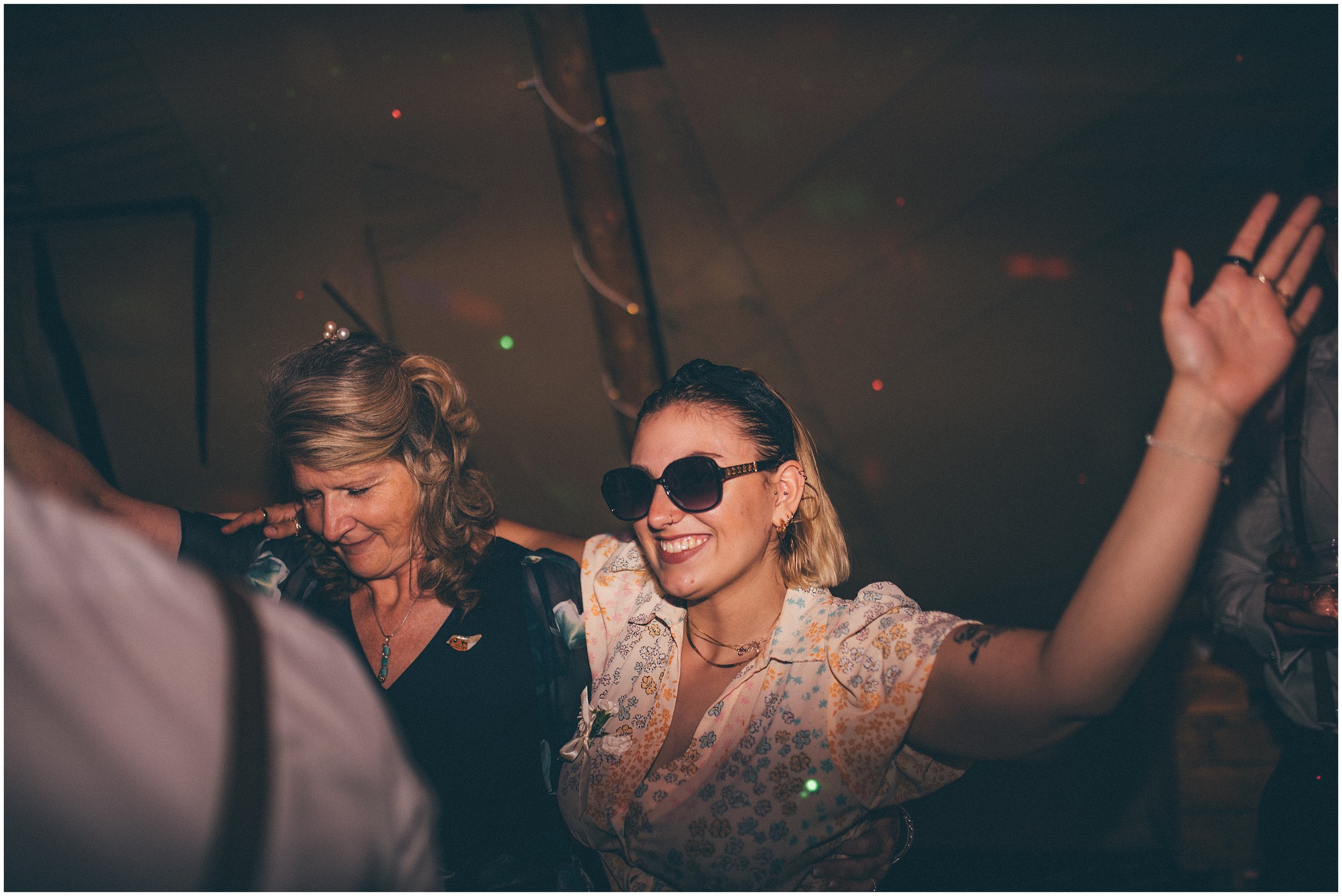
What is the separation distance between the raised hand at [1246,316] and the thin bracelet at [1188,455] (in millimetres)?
83

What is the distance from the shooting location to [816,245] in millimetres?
3908

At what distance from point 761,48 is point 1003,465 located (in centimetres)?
289

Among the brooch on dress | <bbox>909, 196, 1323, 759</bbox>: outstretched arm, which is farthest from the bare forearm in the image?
the brooch on dress

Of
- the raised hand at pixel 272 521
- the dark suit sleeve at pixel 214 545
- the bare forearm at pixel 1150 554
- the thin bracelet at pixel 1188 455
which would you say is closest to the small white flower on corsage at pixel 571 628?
the raised hand at pixel 272 521

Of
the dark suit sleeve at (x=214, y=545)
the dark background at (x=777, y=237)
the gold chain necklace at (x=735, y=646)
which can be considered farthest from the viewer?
the dark background at (x=777, y=237)

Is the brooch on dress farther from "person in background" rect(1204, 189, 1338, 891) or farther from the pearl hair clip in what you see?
"person in background" rect(1204, 189, 1338, 891)

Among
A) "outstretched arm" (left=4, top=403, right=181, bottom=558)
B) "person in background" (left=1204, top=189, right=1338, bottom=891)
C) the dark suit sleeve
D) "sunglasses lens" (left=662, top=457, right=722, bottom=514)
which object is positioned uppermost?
"outstretched arm" (left=4, top=403, right=181, bottom=558)

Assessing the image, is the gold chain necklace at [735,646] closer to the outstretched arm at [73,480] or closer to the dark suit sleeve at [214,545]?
the dark suit sleeve at [214,545]

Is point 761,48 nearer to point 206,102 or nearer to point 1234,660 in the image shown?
point 206,102

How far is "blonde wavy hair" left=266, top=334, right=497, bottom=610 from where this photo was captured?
6.35 feet

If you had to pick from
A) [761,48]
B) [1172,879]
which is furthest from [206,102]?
[1172,879]

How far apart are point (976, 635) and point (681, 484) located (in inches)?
29.4

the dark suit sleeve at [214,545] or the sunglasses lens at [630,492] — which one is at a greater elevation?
the dark suit sleeve at [214,545]

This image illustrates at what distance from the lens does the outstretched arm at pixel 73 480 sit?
77.9 inches
